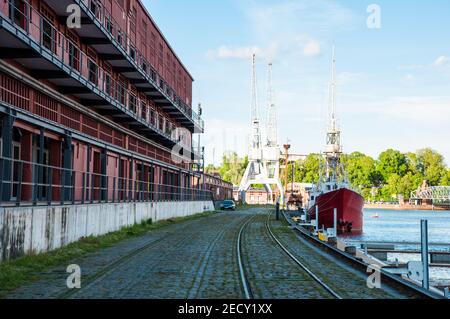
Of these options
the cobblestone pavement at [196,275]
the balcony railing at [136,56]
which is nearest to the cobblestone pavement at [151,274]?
the cobblestone pavement at [196,275]

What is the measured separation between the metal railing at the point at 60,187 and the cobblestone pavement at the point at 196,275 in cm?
242

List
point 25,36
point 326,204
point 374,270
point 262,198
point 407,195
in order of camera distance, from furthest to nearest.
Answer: point 407,195 < point 262,198 < point 326,204 < point 25,36 < point 374,270

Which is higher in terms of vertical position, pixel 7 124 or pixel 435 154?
pixel 435 154

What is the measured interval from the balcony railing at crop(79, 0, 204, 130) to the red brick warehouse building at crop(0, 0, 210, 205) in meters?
0.13

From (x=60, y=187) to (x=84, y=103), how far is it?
1266cm

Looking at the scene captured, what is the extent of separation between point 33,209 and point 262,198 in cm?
12282

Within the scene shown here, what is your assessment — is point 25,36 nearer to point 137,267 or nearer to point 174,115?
point 137,267

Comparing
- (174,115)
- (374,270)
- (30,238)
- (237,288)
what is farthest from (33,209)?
(174,115)

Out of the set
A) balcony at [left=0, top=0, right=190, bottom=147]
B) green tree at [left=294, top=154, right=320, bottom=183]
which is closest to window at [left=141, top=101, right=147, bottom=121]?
balcony at [left=0, top=0, right=190, bottom=147]

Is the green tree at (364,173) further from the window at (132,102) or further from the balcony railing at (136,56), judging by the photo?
the window at (132,102)

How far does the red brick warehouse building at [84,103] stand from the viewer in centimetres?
1914

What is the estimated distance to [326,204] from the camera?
160 feet

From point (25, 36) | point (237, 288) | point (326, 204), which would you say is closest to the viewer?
point (237, 288)

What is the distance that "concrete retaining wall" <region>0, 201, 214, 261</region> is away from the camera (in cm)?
1373
